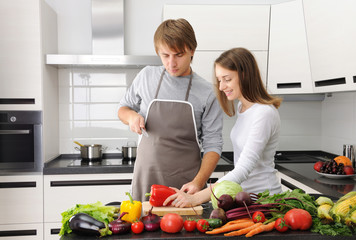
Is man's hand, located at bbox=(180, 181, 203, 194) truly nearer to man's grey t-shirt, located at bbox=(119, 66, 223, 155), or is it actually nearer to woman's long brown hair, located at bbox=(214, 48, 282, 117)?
man's grey t-shirt, located at bbox=(119, 66, 223, 155)

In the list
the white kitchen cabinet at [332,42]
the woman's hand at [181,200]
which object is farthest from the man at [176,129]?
the white kitchen cabinet at [332,42]

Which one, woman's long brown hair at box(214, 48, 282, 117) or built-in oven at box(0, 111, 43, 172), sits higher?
woman's long brown hair at box(214, 48, 282, 117)

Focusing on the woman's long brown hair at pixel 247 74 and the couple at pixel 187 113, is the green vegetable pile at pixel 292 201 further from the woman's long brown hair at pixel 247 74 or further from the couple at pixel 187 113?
the woman's long brown hair at pixel 247 74

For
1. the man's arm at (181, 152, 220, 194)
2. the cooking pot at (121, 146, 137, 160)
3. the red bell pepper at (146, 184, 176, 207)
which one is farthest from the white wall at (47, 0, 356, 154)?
the red bell pepper at (146, 184, 176, 207)

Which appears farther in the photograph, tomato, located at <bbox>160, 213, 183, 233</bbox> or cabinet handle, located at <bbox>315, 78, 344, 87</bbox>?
cabinet handle, located at <bbox>315, 78, 344, 87</bbox>

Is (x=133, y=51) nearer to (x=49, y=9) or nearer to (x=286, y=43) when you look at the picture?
(x=49, y=9)

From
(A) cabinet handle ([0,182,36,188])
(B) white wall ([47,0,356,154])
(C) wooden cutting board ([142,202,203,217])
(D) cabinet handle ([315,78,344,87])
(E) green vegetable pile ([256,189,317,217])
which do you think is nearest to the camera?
(E) green vegetable pile ([256,189,317,217])

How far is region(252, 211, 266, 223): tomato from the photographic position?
1.18 meters

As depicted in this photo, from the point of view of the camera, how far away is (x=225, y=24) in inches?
117

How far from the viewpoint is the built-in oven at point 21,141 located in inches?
110

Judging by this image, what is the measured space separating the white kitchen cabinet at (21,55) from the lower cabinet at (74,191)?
612 millimetres

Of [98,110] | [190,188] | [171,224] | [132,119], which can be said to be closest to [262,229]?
[171,224]

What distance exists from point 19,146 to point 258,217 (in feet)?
7.35

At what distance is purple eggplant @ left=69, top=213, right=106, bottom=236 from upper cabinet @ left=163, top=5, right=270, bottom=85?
79.6 inches
